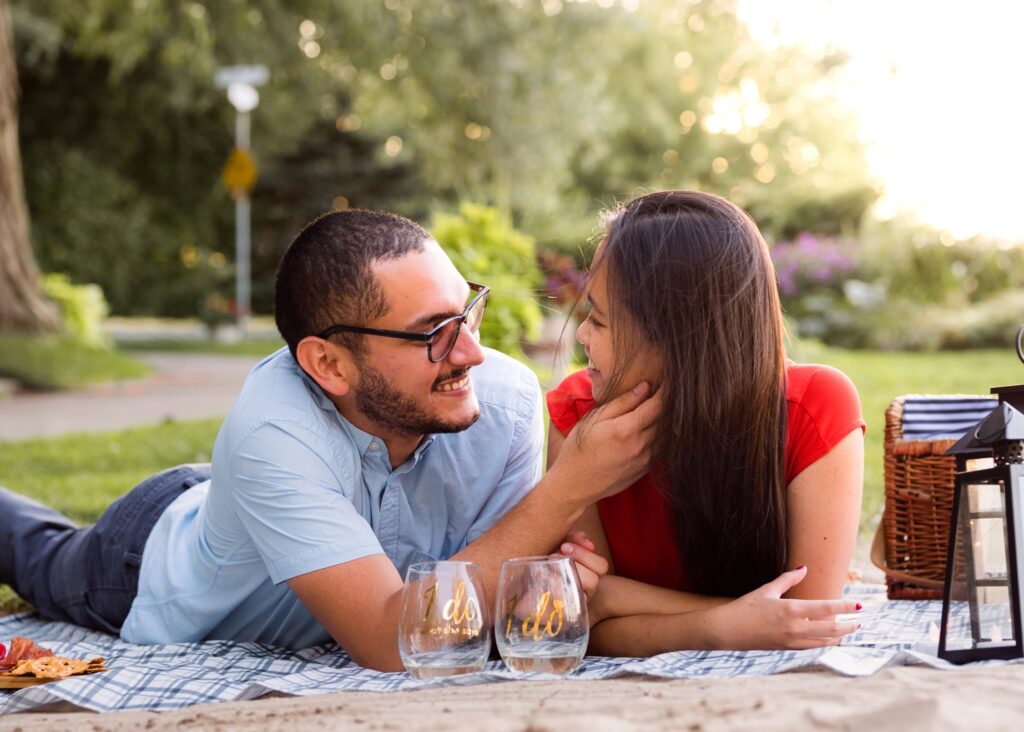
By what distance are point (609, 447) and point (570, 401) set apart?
502mm

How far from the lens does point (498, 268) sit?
6465 mm

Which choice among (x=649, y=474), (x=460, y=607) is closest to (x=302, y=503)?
(x=460, y=607)

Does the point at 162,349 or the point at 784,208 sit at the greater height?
the point at 784,208

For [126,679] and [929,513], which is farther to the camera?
[929,513]

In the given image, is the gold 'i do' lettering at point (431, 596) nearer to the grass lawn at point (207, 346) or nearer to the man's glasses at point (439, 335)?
the man's glasses at point (439, 335)

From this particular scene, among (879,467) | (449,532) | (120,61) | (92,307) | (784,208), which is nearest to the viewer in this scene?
(449,532)

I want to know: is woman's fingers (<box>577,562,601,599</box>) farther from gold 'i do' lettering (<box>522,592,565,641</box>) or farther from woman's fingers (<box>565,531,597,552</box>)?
gold 'i do' lettering (<box>522,592,565,641</box>)

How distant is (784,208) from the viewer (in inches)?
1076

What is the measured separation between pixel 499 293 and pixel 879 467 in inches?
106

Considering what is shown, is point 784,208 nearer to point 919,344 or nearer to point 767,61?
point 767,61

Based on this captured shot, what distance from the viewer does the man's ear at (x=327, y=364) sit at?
2.75 metres

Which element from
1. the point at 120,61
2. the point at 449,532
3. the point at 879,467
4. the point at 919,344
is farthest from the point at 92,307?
the point at 449,532

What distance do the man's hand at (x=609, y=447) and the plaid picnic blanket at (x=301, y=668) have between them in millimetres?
385

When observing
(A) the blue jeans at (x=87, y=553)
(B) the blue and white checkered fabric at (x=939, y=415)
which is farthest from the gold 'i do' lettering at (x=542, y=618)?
(B) the blue and white checkered fabric at (x=939, y=415)
